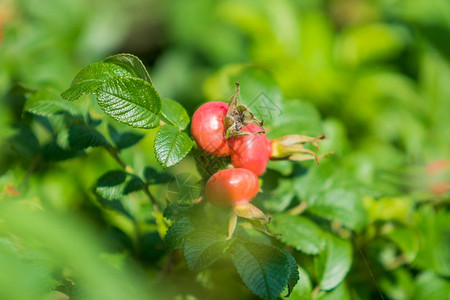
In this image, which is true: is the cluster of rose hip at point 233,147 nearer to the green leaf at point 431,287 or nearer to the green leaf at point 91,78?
the green leaf at point 91,78

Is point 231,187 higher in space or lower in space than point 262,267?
higher

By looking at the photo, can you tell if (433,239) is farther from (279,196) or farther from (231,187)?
(231,187)

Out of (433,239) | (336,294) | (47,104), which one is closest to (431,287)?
(433,239)

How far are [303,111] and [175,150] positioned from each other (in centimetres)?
52

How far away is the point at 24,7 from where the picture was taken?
202cm

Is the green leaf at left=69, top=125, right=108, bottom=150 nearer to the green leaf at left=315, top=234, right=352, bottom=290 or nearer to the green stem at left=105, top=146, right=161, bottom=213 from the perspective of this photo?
the green stem at left=105, top=146, right=161, bottom=213

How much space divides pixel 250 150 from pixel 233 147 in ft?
0.11

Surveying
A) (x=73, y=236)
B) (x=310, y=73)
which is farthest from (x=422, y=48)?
(x=73, y=236)

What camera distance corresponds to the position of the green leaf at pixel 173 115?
0.88m

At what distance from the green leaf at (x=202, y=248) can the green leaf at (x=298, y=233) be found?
156mm

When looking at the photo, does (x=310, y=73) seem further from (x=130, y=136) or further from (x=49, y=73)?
(x=130, y=136)

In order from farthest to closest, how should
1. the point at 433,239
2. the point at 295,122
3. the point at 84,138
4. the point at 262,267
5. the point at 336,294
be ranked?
the point at 433,239
the point at 295,122
the point at 336,294
the point at 84,138
the point at 262,267

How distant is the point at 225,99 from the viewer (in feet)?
3.62

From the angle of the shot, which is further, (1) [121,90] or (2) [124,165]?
(2) [124,165]
